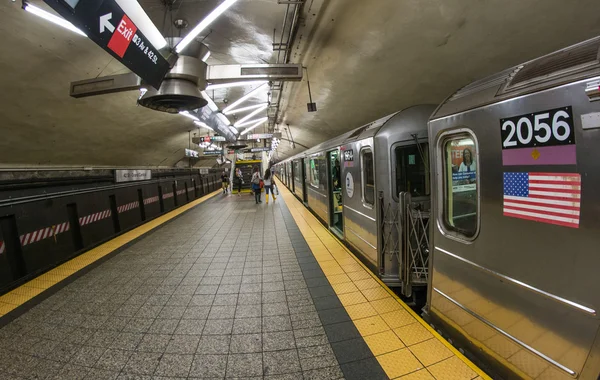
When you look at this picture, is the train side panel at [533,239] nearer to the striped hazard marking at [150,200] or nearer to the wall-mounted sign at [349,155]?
the wall-mounted sign at [349,155]

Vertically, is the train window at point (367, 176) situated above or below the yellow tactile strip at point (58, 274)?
above

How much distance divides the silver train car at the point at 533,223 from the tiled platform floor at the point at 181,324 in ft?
4.17

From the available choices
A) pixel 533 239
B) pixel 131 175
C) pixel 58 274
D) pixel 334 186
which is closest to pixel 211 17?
pixel 533 239

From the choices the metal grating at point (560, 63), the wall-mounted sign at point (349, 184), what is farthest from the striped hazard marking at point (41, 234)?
the metal grating at point (560, 63)

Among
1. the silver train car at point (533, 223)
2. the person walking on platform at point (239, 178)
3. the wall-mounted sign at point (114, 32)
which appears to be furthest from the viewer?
the person walking on platform at point (239, 178)

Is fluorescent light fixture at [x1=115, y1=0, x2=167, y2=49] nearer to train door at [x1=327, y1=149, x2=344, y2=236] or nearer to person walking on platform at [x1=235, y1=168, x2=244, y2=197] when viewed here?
train door at [x1=327, y1=149, x2=344, y2=236]

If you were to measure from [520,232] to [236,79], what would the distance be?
4.33m

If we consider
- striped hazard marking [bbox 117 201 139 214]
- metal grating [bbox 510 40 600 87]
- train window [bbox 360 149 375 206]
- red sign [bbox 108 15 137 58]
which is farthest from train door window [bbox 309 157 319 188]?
metal grating [bbox 510 40 600 87]

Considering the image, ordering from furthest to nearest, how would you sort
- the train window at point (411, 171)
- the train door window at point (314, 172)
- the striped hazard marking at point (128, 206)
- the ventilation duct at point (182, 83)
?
the train door window at point (314, 172), the striped hazard marking at point (128, 206), the ventilation duct at point (182, 83), the train window at point (411, 171)

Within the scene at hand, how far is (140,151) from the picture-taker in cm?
1284

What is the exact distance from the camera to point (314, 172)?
8.62 metres

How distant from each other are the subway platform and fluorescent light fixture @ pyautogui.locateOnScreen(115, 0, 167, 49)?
3.12m

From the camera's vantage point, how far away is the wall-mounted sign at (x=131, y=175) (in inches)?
253

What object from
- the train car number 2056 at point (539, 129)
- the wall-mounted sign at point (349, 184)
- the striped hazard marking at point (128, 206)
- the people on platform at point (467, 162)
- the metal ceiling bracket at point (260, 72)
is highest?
the metal ceiling bracket at point (260, 72)
